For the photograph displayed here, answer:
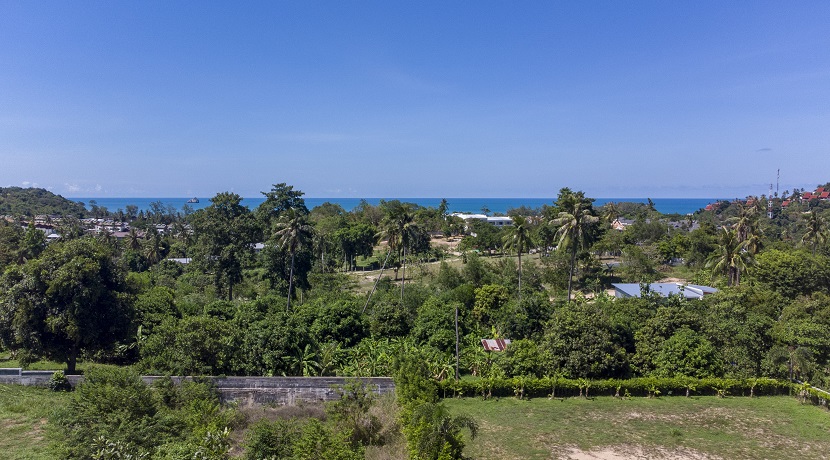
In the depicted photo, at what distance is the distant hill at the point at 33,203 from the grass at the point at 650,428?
141318 millimetres

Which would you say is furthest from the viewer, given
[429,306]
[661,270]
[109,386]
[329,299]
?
[661,270]

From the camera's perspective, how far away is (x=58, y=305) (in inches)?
860

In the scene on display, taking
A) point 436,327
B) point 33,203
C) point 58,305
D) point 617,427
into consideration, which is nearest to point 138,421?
point 58,305

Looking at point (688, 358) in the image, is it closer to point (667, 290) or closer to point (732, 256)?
point (732, 256)

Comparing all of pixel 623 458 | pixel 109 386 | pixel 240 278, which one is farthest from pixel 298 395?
pixel 240 278

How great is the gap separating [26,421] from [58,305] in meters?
5.44

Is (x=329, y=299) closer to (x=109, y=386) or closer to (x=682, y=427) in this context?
(x=109, y=386)

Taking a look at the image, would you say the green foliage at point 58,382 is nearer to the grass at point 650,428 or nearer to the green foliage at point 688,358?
the grass at point 650,428

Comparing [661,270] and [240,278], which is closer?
[240,278]

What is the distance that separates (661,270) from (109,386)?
185ft

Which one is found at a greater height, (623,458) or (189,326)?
(189,326)

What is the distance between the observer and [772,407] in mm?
21438

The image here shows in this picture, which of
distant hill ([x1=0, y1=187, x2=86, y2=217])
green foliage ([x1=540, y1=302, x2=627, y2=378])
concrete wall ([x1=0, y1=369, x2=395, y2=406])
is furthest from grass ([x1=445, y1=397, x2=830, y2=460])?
distant hill ([x1=0, y1=187, x2=86, y2=217])

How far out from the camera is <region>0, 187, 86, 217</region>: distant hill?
127 meters
